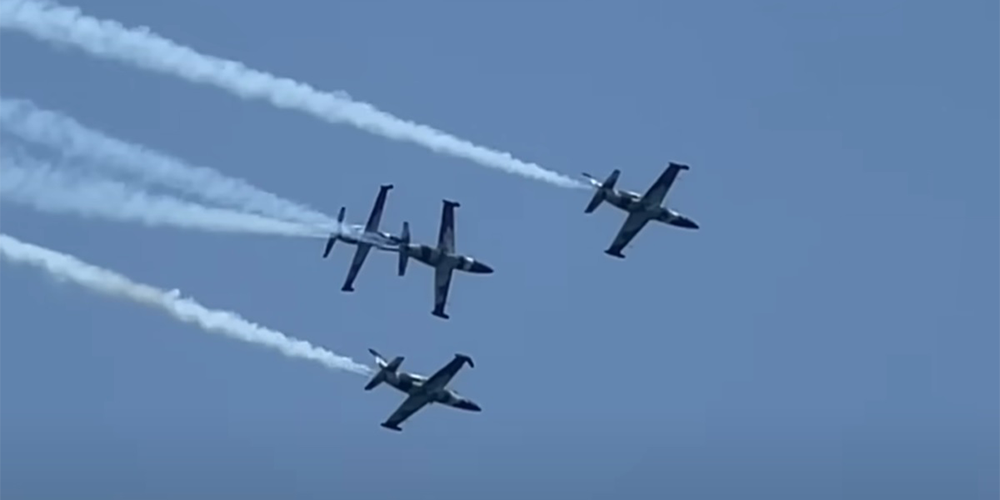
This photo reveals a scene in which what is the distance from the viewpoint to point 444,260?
118 metres

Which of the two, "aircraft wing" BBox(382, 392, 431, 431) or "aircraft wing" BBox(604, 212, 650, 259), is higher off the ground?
"aircraft wing" BBox(604, 212, 650, 259)

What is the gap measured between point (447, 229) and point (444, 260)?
3.23 ft

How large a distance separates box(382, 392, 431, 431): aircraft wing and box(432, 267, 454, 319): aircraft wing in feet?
12.4

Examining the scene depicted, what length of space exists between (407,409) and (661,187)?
10261 mm

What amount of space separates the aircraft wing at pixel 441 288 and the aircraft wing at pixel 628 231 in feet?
18.2

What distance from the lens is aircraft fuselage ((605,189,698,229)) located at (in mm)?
116688

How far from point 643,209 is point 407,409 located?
9430 millimetres

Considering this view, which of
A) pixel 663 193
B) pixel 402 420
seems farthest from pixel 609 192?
pixel 402 420

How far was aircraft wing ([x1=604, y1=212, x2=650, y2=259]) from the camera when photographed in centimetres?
11831

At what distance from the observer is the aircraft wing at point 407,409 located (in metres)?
116

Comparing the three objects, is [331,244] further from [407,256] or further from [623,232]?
[623,232]

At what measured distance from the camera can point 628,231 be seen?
120 m

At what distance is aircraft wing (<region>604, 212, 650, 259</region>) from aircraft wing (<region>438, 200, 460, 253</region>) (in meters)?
5.41

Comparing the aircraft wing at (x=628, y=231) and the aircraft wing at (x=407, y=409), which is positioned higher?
the aircraft wing at (x=628, y=231)
